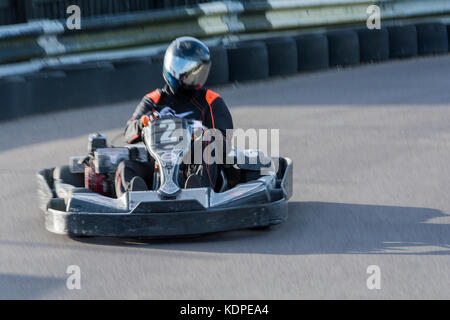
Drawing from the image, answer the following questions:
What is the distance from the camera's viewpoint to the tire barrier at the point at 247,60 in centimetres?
1278

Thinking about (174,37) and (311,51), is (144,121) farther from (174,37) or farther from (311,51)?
(311,51)

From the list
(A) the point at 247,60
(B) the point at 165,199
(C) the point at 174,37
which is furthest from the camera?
(A) the point at 247,60

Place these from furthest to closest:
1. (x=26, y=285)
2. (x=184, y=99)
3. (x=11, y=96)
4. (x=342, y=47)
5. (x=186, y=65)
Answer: (x=342, y=47), (x=11, y=96), (x=184, y=99), (x=186, y=65), (x=26, y=285)

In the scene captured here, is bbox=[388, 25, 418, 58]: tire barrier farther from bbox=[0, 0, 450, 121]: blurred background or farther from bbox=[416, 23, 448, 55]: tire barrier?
bbox=[416, 23, 448, 55]: tire barrier

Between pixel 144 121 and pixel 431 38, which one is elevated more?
pixel 431 38

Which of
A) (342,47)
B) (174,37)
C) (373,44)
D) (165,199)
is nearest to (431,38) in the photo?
(373,44)

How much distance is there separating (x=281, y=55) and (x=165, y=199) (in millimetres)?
7880

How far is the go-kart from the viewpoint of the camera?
222 inches

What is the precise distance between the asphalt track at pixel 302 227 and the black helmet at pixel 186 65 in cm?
104

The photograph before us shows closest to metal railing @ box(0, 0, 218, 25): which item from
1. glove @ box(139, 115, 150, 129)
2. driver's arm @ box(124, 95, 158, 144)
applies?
driver's arm @ box(124, 95, 158, 144)

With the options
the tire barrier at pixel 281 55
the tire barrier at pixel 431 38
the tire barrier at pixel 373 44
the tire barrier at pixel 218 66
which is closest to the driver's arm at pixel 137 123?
the tire barrier at pixel 218 66

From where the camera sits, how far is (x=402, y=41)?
15250 mm

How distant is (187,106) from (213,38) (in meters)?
6.80

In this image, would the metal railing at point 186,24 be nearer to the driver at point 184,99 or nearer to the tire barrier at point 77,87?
the tire barrier at point 77,87
